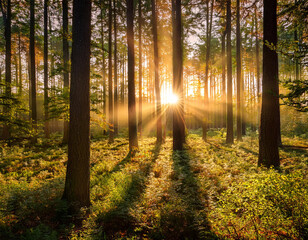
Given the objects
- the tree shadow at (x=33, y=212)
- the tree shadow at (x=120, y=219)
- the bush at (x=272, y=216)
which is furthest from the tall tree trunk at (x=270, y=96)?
the tree shadow at (x=33, y=212)

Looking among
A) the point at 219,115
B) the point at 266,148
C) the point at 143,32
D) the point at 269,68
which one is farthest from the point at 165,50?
the point at 219,115

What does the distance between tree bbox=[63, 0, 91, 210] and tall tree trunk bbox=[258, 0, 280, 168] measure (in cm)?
659

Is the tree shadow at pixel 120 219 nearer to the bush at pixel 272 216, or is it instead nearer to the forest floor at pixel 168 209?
the forest floor at pixel 168 209

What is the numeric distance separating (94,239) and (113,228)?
0.59 metres

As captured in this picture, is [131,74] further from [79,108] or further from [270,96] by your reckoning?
[270,96]

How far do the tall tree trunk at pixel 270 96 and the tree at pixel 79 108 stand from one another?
21.6 feet

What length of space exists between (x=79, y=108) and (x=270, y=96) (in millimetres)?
7204

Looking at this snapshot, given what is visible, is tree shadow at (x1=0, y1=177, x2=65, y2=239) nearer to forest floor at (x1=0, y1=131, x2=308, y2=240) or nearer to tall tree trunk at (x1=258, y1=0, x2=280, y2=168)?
forest floor at (x1=0, y1=131, x2=308, y2=240)

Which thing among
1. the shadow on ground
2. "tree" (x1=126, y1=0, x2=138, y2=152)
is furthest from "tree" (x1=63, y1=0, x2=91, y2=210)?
"tree" (x1=126, y1=0, x2=138, y2=152)

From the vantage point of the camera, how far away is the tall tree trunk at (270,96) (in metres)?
6.17

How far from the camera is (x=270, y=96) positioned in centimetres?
634

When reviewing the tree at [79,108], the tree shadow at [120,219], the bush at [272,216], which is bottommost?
the tree shadow at [120,219]

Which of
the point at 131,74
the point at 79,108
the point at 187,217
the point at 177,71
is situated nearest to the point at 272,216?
the point at 187,217

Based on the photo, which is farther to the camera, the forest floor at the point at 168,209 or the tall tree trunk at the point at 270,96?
the tall tree trunk at the point at 270,96
